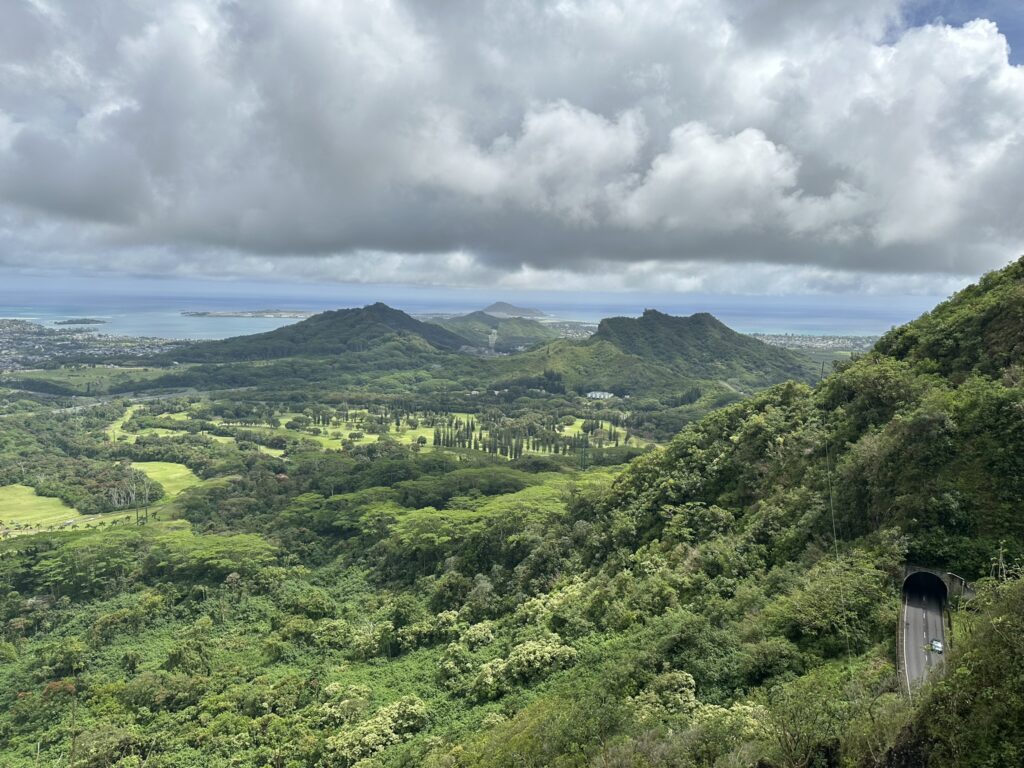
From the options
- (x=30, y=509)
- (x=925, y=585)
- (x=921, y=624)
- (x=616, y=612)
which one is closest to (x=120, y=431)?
(x=30, y=509)

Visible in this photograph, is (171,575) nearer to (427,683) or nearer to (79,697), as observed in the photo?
(79,697)

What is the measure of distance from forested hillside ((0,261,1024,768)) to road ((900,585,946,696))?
74cm

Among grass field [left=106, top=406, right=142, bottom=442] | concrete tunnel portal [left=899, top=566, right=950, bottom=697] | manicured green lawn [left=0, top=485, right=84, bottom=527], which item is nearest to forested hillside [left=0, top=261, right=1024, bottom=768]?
concrete tunnel portal [left=899, top=566, right=950, bottom=697]

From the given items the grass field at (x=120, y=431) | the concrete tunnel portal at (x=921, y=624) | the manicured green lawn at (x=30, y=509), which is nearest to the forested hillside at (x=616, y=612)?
the concrete tunnel portal at (x=921, y=624)

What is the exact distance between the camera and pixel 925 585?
2508cm

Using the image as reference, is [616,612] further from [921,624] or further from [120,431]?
[120,431]

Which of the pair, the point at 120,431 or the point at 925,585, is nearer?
the point at 925,585

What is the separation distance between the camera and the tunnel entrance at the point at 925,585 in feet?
81.0

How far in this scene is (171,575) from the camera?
2630 inches

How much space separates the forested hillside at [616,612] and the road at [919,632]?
0.74 m

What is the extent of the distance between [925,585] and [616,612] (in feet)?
56.1

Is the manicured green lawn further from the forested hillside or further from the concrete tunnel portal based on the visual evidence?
the concrete tunnel portal

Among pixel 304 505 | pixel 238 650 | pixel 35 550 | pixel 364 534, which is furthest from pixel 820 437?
pixel 35 550

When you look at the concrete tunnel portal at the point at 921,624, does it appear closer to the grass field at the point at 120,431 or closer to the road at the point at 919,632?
the road at the point at 919,632
